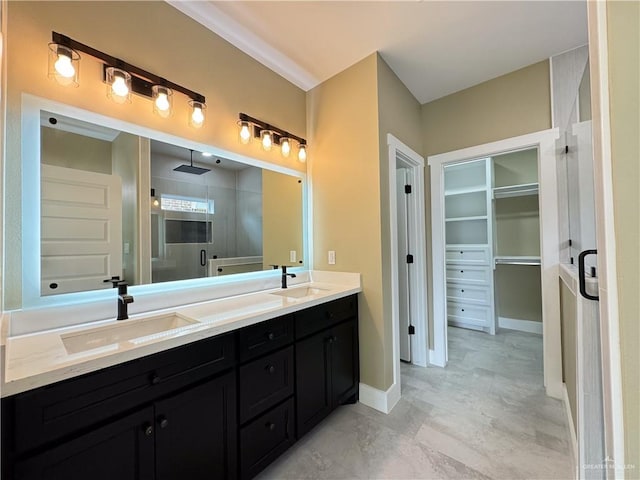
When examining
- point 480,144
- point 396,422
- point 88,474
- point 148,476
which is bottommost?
point 396,422

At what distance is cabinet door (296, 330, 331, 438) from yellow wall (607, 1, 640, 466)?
1372 mm

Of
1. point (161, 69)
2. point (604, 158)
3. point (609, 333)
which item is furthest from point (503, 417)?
point (161, 69)

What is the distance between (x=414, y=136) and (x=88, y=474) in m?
3.11

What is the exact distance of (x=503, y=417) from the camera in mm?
1908

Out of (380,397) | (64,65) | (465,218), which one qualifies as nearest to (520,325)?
(465,218)

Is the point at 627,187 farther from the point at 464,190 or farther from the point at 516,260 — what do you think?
the point at 464,190

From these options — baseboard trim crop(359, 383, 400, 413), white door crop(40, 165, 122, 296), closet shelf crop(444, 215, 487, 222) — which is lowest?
baseboard trim crop(359, 383, 400, 413)

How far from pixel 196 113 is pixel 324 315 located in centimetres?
157

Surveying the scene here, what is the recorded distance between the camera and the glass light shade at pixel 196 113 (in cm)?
169

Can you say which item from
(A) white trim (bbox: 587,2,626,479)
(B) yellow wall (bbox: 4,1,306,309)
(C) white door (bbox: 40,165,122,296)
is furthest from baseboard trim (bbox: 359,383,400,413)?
(B) yellow wall (bbox: 4,1,306,309)

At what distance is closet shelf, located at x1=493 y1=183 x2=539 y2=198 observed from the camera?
324 cm

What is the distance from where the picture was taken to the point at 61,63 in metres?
1.22

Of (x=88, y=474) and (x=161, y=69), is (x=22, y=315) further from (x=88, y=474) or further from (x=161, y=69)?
(x=161, y=69)

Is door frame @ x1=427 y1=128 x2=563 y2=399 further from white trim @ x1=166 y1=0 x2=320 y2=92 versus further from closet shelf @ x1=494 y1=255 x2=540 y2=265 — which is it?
white trim @ x1=166 y1=0 x2=320 y2=92
